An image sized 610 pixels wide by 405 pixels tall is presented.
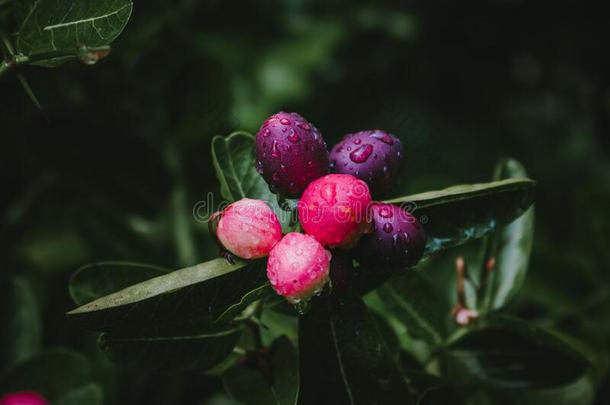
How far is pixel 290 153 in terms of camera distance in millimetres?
1037

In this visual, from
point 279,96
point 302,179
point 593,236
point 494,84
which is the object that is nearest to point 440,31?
point 494,84

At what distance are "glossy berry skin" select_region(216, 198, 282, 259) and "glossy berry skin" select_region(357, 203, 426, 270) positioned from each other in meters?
0.14

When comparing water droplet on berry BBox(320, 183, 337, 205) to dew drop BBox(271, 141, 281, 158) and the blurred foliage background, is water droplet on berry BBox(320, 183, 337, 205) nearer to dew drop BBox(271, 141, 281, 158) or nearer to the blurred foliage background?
dew drop BBox(271, 141, 281, 158)

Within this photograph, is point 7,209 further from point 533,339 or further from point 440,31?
point 440,31

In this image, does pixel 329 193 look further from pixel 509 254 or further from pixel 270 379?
pixel 509 254

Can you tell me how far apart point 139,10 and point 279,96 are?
1.13 metres

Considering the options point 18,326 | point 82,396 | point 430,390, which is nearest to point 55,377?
point 82,396

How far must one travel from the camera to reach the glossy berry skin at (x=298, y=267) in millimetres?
949

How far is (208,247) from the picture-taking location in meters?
2.19

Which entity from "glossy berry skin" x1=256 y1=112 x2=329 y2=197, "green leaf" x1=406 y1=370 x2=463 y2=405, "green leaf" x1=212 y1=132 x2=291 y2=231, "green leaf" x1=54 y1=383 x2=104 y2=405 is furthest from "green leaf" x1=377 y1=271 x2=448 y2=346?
"green leaf" x1=54 y1=383 x2=104 y2=405

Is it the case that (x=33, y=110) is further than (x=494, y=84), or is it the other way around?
(x=494, y=84)

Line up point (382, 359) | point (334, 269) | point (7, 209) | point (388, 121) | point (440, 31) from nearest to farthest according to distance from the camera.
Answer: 1. point (334, 269)
2. point (382, 359)
3. point (388, 121)
4. point (7, 209)
5. point (440, 31)

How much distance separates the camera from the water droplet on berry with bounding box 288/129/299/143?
1.04 m

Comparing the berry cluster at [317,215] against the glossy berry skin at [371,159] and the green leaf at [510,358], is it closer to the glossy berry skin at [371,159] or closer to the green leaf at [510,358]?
the glossy berry skin at [371,159]
